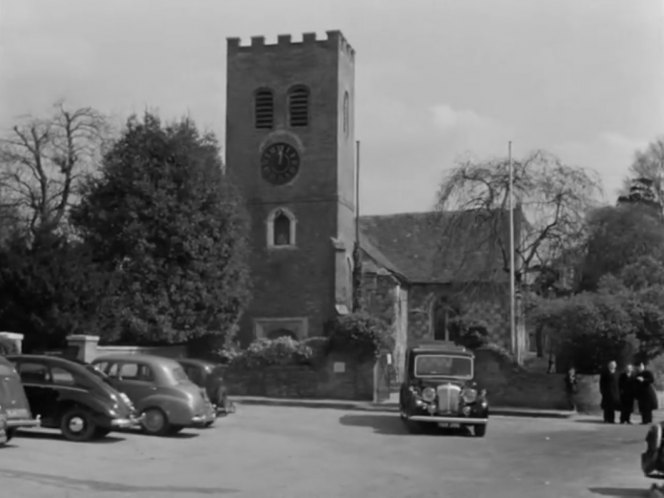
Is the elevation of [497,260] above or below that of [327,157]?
below

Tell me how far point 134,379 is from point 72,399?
263cm

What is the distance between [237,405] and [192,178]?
1029cm

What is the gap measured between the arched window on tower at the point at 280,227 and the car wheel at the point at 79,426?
91.0 feet

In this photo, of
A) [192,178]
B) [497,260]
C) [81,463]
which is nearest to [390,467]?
[81,463]

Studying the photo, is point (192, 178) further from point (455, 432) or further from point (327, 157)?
point (455, 432)

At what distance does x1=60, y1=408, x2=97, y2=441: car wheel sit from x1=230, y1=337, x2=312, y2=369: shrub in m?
15.4

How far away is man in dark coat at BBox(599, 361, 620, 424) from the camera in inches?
1033

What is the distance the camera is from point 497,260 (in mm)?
42656

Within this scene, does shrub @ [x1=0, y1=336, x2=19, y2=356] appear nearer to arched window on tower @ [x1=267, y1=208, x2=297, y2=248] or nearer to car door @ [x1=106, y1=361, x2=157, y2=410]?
car door @ [x1=106, y1=361, x2=157, y2=410]

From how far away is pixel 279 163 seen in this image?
45.7 m

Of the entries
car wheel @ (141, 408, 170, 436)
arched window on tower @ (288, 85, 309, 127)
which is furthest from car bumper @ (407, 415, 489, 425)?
arched window on tower @ (288, 85, 309, 127)

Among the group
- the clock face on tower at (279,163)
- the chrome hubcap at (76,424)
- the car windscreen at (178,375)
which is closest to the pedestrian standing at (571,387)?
the car windscreen at (178,375)

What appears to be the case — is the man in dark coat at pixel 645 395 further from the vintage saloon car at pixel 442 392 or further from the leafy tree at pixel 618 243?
the leafy tree at pixel 618 243

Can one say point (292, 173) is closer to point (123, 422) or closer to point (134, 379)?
point (134, 379)
